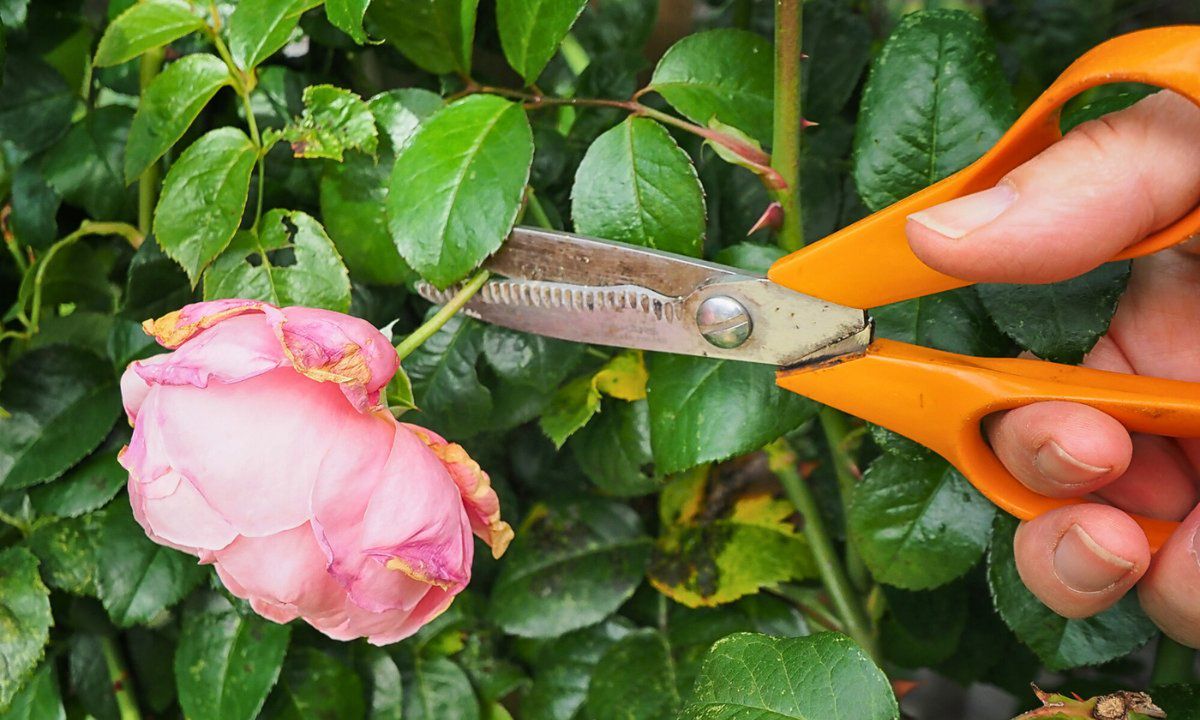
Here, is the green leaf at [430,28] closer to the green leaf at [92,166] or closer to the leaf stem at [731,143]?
the leaf stem at [731,143]

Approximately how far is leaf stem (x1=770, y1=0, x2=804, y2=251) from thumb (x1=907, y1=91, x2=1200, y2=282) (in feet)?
0.31

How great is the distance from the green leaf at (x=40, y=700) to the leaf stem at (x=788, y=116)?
510 mm

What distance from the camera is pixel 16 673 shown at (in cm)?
52

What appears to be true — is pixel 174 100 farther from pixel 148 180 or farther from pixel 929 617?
pixel 929 617

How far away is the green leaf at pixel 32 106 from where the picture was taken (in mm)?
550

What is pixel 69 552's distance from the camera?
1.81 ft

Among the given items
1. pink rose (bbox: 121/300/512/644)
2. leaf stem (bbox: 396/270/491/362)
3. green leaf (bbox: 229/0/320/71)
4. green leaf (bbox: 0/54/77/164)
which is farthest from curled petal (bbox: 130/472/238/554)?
green leaf (bbox: 0/54/77/164)

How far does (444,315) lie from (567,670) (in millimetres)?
302

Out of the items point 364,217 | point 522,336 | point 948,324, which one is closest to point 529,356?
point 522,336

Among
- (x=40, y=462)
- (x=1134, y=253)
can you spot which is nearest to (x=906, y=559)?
(x=1134, y=253)

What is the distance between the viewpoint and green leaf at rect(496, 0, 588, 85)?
0.43m

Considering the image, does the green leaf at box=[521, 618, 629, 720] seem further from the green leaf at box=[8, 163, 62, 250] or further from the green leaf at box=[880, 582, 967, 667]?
the green leaf at box=[8, 163, 62, 250]

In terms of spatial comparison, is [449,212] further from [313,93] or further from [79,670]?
[79,670]

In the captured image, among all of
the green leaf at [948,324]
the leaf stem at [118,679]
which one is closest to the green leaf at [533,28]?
the green leaf at [948,324]
